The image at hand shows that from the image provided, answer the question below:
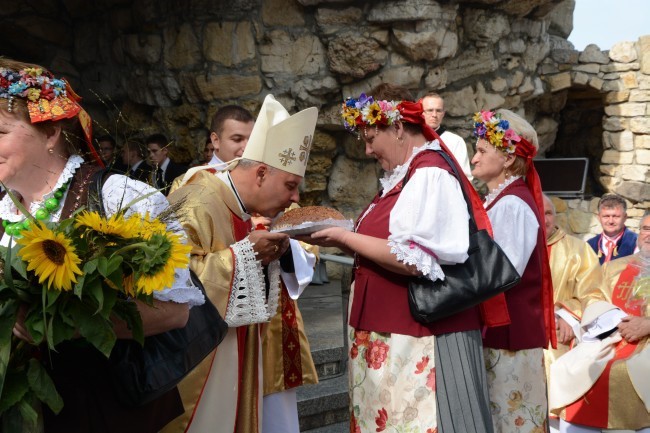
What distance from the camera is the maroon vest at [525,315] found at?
3736 millimetres

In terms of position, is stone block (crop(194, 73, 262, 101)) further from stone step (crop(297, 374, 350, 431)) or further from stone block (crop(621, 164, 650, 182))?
stone block (crop(621, 164, 650, 182))

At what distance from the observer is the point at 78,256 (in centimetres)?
189

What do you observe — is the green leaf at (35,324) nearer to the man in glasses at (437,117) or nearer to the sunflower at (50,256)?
the sunflower at (50,256)

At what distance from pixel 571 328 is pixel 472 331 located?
219 cm

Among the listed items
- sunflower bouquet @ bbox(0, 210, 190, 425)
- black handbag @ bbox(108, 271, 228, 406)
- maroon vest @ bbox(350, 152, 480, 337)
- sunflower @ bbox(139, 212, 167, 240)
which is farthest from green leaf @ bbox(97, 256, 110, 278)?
maroon vest @ bbox(350, 152, 480, 337)

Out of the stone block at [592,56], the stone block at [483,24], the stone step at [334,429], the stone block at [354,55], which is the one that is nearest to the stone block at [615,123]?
the stone block at [592,56]

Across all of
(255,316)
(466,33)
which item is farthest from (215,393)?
(466,33)

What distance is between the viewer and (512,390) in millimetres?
3750

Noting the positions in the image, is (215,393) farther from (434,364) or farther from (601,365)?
(601,365)

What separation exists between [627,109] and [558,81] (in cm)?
138

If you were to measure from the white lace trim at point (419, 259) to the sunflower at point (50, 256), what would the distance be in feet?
4.81

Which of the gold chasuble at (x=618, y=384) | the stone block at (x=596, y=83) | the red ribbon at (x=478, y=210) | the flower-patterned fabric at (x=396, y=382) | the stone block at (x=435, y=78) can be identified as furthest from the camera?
the stone block at (x=596, y=83)

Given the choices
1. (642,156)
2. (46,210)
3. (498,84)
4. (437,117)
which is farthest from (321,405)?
(642,156)

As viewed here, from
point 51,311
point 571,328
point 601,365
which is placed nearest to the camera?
point 51,311
